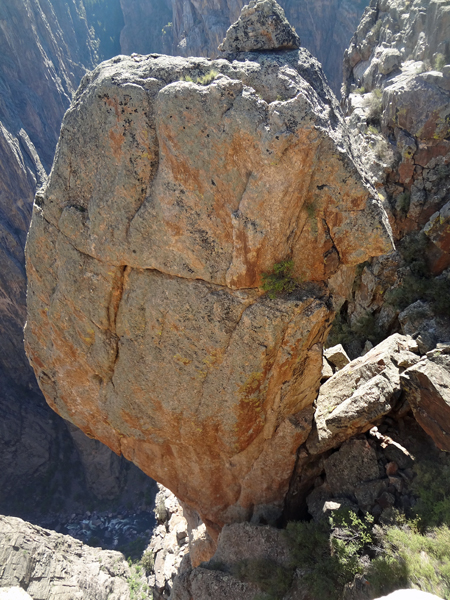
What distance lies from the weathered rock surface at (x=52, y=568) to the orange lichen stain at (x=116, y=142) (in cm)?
1664

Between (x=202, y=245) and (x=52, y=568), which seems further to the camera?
(x=52, y=568)

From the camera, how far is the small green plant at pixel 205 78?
6.49 metres

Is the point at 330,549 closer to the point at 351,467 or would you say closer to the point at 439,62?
the point at 351,467

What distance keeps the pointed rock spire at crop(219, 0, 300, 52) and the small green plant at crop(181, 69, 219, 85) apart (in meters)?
1.13

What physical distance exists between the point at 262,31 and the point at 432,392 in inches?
297

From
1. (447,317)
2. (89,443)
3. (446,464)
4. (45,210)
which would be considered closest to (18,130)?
(89,443)

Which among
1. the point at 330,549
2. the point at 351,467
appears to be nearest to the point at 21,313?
the point at 351,467

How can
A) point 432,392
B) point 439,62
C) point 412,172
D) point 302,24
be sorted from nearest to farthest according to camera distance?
point 432,392, point 412,172, point 439,62, point 302,24

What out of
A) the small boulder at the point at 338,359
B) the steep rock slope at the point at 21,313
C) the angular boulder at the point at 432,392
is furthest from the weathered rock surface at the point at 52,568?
the angular boulder at the point at 432,392

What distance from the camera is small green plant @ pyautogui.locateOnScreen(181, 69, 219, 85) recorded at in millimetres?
6488

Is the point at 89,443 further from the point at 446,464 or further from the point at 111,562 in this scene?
the point at 446,464

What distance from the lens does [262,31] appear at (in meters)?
7.08

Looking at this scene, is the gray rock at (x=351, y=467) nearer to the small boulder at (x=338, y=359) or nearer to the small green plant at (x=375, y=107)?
the small boulder at (x=338, y=359)

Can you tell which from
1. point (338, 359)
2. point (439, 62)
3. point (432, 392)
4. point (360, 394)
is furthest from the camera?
point (439, 62)
